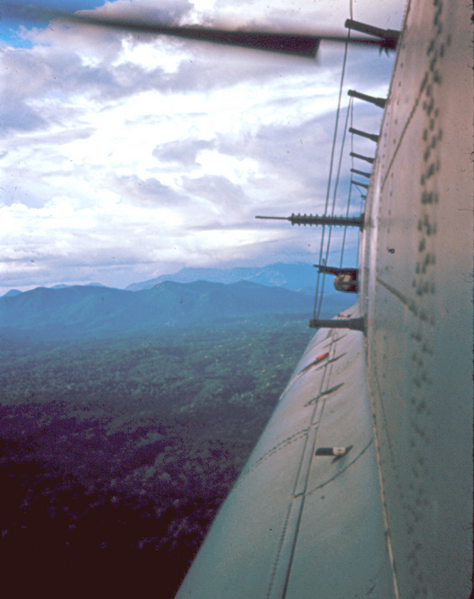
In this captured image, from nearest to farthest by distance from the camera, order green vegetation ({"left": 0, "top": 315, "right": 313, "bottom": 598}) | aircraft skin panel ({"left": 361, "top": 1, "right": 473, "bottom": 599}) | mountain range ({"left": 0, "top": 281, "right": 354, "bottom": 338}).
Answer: aircraft skin panel ({"left": 361, "top": 1, "right": 473, "bottom": 599})
green vegetation ({"left": 0, "top": 315, "right": 313, "bottom": 598})
mountain range ({"left": 0, "top": 281, "right": 354, "bottom": 338})

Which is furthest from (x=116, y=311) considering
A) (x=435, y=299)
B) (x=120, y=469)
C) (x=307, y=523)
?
(x=435, y=299)

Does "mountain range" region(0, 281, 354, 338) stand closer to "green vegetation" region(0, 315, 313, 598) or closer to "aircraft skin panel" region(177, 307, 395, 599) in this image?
"green vegetation" region(0, 315, 313, 598)

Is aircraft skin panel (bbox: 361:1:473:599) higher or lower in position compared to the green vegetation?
higher

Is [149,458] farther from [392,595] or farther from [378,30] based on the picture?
[378,30]

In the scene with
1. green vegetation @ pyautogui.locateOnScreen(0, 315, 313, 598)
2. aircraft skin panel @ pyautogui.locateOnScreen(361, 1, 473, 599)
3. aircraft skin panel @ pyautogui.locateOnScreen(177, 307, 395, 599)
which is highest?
aircraft skin panel @ pyautogui.locateOnScreen(361, 1, 473, 599)

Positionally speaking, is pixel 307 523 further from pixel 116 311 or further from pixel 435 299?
pixel 116 311

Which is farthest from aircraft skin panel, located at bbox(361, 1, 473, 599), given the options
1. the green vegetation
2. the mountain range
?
the mountain range
